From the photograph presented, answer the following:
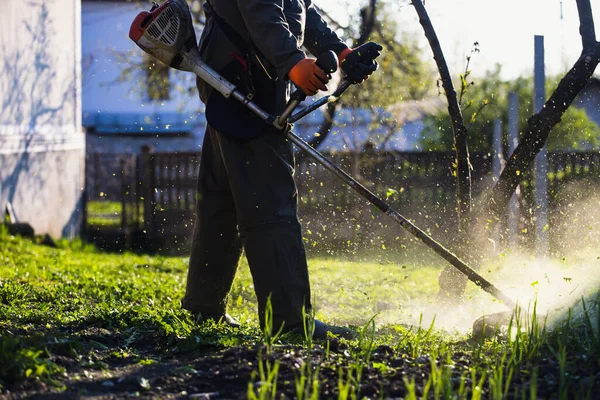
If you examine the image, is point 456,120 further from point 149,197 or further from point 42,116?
point 149,197

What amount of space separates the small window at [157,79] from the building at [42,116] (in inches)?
45.8

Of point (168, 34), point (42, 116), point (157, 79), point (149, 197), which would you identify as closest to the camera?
point (168, 34)

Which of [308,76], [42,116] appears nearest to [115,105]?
[42,116]

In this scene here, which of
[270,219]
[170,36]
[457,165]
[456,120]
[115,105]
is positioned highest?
[115,105]

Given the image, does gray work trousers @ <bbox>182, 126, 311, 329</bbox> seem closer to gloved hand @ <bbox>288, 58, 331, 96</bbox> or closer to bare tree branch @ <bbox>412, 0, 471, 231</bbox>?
gloved hand @ <bbox>288, 58, 331, 96</bbox>

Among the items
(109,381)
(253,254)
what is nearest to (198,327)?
(253,254)

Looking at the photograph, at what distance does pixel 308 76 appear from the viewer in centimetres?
362

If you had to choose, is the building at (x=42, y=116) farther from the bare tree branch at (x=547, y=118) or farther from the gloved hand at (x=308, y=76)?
the gloved hand at (x=308, y=76)

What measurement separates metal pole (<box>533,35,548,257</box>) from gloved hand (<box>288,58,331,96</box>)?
347 cm

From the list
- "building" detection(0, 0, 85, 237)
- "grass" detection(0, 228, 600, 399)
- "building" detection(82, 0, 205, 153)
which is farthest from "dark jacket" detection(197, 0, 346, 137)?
"building" detection(82, 0, 205, 153)

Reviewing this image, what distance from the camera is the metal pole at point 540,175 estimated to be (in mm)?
6699

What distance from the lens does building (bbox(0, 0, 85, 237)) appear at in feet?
34.0

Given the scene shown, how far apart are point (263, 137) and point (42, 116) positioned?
831 centimetres

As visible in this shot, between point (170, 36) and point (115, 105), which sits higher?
point (115, 105)
